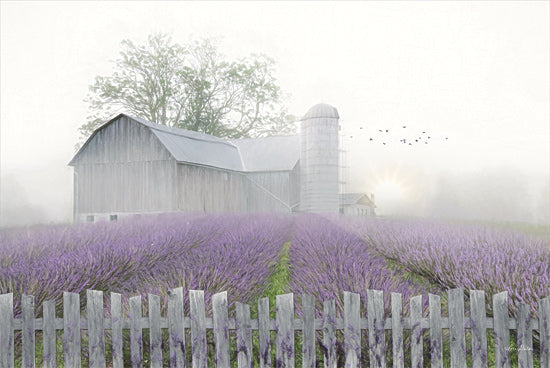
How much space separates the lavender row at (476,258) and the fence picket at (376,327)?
143 centimetres

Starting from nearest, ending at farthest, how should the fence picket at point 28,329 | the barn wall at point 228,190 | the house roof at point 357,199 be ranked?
the fence picket at point 28,329 < the barn wall at point 228,190 < the house roof at point 357,199

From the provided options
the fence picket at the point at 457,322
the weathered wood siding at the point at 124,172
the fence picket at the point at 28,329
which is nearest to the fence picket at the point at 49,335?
the fence picket at the point at 28,329

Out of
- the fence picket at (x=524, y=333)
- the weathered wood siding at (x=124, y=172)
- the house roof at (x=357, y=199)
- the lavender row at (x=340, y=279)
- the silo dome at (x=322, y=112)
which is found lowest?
the fence picket at (x=524, y=333)

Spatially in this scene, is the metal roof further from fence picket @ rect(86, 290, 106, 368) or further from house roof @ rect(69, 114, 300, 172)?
fence picket @ rect(86, 290, 106, 368)

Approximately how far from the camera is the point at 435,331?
3.22 meters

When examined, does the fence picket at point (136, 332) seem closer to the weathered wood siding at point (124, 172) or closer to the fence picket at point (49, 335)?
the fence picket at point (49, 335)

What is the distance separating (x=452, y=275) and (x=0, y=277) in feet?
16.0

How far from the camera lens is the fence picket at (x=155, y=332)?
126 inches

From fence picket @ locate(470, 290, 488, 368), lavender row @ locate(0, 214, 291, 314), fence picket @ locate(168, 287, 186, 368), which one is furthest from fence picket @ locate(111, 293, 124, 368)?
fence picket @ locate(470, 290, 488, 368)

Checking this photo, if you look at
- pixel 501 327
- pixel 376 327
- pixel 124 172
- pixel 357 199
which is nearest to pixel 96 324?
pixel 376 327

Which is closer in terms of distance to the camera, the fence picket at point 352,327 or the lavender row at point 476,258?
the fence picket at point 352,327

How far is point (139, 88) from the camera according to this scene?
96.8 ft

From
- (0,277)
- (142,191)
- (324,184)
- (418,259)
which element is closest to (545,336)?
(418,259)

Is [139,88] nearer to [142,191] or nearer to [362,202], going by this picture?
[142,191]
